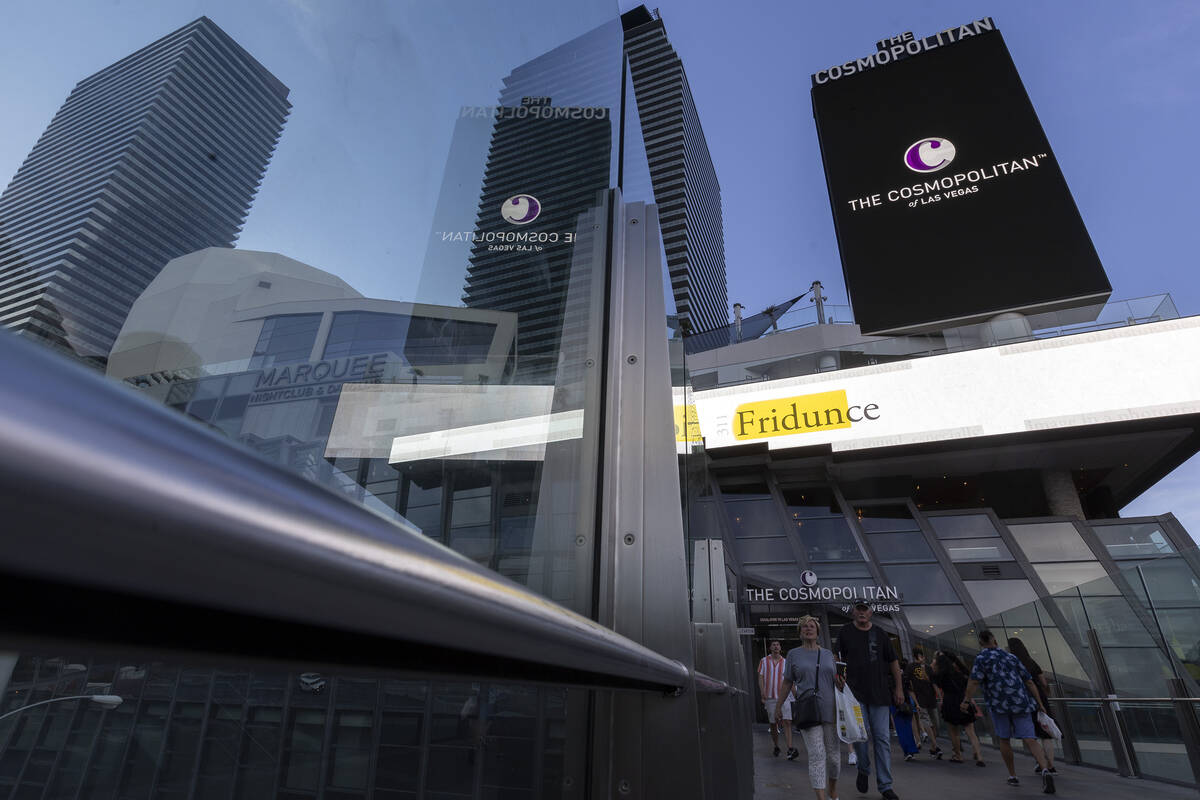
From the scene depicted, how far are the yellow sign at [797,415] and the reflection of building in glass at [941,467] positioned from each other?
35 mm

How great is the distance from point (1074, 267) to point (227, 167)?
16761 mm

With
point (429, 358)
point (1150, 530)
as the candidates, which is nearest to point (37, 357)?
point (429, 358)

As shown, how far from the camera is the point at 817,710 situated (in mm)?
4867

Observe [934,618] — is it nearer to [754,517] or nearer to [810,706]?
[754,517]

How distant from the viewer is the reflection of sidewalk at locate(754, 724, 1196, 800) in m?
5.34

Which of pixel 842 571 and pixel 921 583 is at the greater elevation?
pixel 842 571

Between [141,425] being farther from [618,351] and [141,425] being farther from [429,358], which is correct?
[618,351]

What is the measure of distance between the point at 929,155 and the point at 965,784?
14793 millimetres

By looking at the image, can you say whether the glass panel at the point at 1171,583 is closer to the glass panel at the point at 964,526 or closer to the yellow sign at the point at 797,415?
the glass panel at the point at 964,526

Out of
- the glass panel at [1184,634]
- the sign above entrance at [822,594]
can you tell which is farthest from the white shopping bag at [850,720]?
the sign above entrance at [822,594]

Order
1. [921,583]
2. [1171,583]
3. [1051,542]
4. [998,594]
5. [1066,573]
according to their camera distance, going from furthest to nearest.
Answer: [1051,542], [921,583], [1066,573], [998,594], [1171,583]

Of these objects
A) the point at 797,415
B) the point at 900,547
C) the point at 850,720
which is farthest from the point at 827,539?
the point at 850,720

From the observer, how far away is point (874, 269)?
15.5m

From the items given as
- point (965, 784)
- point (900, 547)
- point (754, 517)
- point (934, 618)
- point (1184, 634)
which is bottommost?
point (965, 784)
